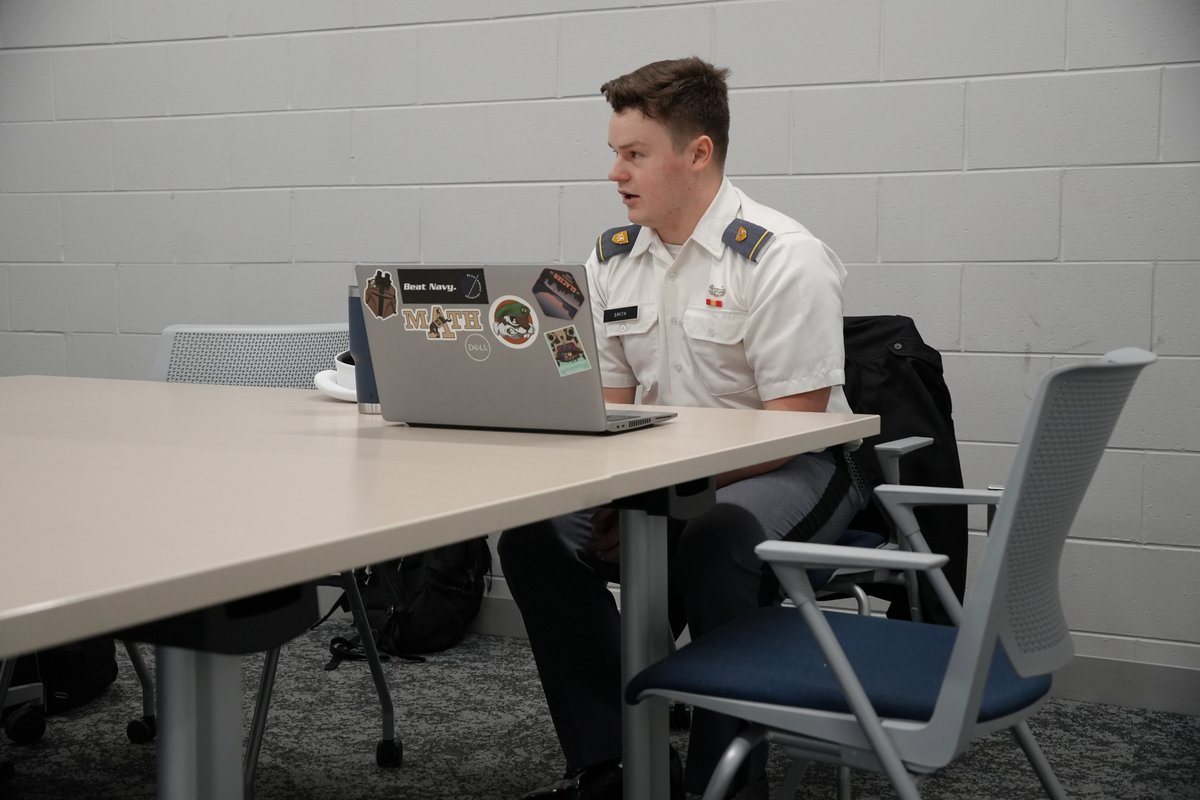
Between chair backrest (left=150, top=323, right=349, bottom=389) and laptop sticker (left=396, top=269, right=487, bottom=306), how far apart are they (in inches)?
35.7

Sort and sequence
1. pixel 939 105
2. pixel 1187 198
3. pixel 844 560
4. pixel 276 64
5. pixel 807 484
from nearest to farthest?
pixel 844 560 < pixel 807 484 < pixel 1187 198 < pixel 939 105 < pixel 276 64

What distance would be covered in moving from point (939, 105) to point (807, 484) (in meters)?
1.28

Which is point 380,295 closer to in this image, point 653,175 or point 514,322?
point 514,322

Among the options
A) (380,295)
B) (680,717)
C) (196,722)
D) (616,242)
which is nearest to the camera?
(196,722)

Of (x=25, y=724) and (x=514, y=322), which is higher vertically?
(x=514, y=322)

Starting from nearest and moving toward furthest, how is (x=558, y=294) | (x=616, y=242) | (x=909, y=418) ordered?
(x=558, y=294)
(x=909, y=418)
(x=616, y=242)

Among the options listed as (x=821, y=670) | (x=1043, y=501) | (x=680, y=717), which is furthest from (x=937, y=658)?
(x=680, y=717)

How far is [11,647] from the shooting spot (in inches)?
26.1

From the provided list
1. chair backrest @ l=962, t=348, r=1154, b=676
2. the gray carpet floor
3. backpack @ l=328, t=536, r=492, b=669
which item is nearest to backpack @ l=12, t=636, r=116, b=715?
the gray carpet floor

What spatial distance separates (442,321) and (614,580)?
23.7 inches

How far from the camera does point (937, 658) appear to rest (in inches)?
53.6

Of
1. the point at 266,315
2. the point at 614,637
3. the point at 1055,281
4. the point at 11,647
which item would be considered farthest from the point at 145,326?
the point at 11,647

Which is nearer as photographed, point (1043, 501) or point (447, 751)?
point (1043, 501)

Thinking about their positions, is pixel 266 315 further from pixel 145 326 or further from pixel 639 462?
pixel 639 462
